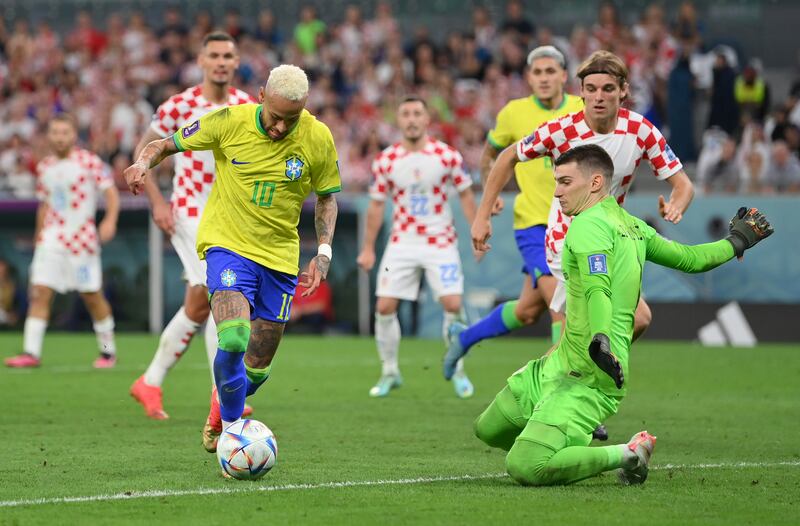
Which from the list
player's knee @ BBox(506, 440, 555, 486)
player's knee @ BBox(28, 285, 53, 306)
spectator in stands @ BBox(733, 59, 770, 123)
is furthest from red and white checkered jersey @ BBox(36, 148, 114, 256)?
spectator in stands @ BBox(733, 59, 770, 123)

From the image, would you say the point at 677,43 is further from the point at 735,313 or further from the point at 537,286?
the point at 537,286

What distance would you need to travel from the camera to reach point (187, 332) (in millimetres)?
10219

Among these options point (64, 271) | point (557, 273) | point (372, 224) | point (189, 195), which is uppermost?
point (189, 195)

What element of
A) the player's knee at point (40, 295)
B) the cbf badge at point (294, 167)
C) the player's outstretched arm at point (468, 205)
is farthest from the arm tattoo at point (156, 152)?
the player's knee at point (40, 295)

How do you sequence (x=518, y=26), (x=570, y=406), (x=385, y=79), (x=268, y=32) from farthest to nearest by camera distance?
(x=268, y=32) → (x=385, y=79) → (x=518, y=26) → (x=570, y=406)

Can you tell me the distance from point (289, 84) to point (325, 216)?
3.53 ft


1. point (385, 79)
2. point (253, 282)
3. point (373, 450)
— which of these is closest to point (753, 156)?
point (385, 79)

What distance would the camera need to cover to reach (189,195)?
33.1 feet

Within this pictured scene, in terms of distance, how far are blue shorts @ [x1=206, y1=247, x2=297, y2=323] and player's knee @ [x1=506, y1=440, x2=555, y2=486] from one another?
1.78m

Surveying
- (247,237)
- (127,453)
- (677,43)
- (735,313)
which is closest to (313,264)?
(247,237)

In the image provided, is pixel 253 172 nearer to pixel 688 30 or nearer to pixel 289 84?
pixel 289 84

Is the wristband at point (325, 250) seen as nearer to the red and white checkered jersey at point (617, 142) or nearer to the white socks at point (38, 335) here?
the red and white checkered jersey at point (617, 142)

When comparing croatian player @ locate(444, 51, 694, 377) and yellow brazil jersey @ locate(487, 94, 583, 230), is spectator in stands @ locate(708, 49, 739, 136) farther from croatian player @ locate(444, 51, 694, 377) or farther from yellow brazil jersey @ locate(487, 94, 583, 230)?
croatian player @ locate(444, 51, 694, 377)

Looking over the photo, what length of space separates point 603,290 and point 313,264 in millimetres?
1792
